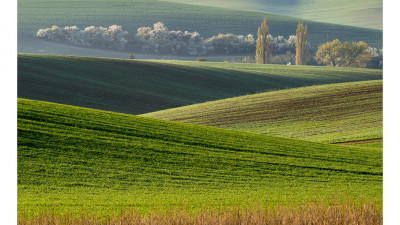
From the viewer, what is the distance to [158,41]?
105 metres

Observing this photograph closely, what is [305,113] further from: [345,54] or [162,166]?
[345,54]

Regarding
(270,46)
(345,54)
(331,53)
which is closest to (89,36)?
(270,46)

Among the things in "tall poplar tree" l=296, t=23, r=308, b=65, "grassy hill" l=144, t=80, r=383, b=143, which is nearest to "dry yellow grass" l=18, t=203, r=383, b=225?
"grassy hill" l=144, t=80, r=383, b=143

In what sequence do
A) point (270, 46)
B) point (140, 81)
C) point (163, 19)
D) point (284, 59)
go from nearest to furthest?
point (140, 81)
point (270, 46)
point (284, 59)
point (163, 19)

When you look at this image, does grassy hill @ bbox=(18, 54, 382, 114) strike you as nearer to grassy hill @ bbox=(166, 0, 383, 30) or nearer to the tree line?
the tree line

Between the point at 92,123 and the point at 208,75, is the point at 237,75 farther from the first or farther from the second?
the point at 92,123

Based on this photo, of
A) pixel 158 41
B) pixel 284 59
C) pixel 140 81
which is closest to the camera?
pixel 140 81

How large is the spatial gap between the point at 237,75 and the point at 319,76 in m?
11.4

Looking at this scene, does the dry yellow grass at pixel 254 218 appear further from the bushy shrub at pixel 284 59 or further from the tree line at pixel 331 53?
the bushy shrub at pixel 284 59

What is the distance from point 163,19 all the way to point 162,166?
110234 mm

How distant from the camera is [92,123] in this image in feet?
59.1

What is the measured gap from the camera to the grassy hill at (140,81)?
147ft

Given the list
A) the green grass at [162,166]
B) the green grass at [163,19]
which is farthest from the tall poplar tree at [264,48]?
the green grass at [162,166]
